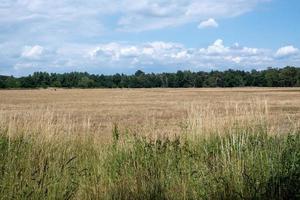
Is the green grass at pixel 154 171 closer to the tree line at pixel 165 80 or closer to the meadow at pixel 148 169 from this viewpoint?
the meadow at pixel 148 169

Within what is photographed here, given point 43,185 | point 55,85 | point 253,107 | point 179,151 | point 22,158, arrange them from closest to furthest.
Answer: point 43,185 → point 22,158 → point 179,151 → point 253,107 → point 55,85

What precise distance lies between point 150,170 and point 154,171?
5 centimetres

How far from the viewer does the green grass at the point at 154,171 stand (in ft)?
18.2

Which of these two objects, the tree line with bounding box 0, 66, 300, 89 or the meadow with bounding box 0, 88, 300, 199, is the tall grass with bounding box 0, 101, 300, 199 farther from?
the tree line with bounding box 0, 66, 300, 89

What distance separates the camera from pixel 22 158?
646cm

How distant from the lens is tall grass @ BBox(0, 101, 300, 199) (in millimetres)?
5570

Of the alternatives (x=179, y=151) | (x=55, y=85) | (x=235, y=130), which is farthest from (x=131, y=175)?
(x=55, y=85)

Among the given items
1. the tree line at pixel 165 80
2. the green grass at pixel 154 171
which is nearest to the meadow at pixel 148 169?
the green grass at pixel 154 171

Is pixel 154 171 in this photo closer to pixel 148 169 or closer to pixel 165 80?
pixel 148 169

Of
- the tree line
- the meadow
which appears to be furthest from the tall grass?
the tree line

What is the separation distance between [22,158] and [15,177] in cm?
97

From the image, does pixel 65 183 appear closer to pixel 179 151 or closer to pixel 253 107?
pixel 179 151

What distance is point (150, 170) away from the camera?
621 cm

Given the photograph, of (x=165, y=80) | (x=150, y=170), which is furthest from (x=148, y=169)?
(x=165, y=80)
